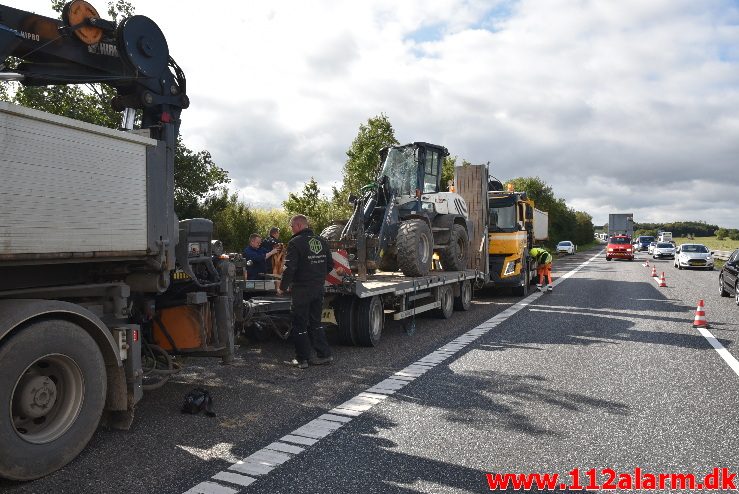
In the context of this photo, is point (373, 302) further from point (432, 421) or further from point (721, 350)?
point (721, 350)

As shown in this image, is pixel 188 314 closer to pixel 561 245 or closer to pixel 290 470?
pixel 290 470

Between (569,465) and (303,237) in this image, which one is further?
(303,237)

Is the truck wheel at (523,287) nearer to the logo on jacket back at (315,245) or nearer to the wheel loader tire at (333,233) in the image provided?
the wheel loader tire at (333,233)

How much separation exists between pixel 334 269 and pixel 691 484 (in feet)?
17.2

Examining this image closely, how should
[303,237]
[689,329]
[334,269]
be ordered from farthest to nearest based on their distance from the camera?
[689,329]
[334,269]
[303,237]

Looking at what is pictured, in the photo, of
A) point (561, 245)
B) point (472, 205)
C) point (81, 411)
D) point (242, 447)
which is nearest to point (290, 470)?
point (242, 447)

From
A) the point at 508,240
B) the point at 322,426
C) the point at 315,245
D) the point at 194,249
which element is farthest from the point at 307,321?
the point at 508,240

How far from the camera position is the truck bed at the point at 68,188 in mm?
3555

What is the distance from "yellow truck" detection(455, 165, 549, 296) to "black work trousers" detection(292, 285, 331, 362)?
755 centimetres

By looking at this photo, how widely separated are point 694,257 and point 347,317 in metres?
26.3

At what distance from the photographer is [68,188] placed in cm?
396

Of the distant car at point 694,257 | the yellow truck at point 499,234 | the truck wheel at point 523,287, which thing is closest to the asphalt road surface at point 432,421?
the yellow truck at point 499,234

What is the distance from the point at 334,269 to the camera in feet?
26.8

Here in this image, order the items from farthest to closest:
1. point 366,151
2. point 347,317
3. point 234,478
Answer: point 366,151, point 347,317, point 234,478
